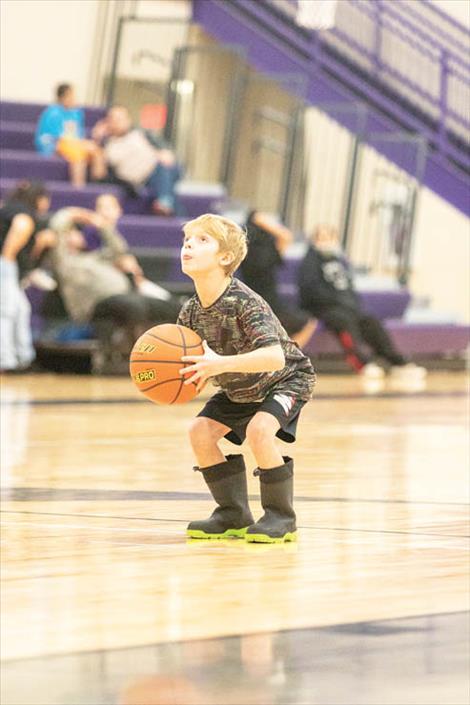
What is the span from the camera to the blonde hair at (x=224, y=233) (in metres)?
5.45

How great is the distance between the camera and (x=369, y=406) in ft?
39.5

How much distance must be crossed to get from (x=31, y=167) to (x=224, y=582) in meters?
11.9

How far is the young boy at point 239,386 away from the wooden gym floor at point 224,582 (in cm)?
14

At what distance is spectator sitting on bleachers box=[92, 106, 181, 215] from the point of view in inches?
637

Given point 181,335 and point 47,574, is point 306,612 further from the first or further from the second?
point 181,335

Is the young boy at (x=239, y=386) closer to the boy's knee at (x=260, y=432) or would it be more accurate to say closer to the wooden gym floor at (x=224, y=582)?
the boy's knee at (x=260, y=432)

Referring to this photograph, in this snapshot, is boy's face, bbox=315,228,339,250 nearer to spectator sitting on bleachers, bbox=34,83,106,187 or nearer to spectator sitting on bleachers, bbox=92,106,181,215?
spectator sitting on bleachers, bbox=92,106,181,215

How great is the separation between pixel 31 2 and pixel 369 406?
7.36 meters

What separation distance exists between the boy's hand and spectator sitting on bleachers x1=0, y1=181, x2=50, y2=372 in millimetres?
8891

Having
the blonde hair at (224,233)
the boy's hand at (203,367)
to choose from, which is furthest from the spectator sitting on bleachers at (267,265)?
the boy's hand at (203,367)

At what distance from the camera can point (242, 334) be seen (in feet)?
17.9

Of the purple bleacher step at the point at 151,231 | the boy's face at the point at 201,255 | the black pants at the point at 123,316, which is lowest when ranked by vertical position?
the black pants at the point at 123,316

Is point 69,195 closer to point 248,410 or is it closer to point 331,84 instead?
point 331,84

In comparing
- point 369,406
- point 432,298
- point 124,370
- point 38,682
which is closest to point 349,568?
point 38,682
